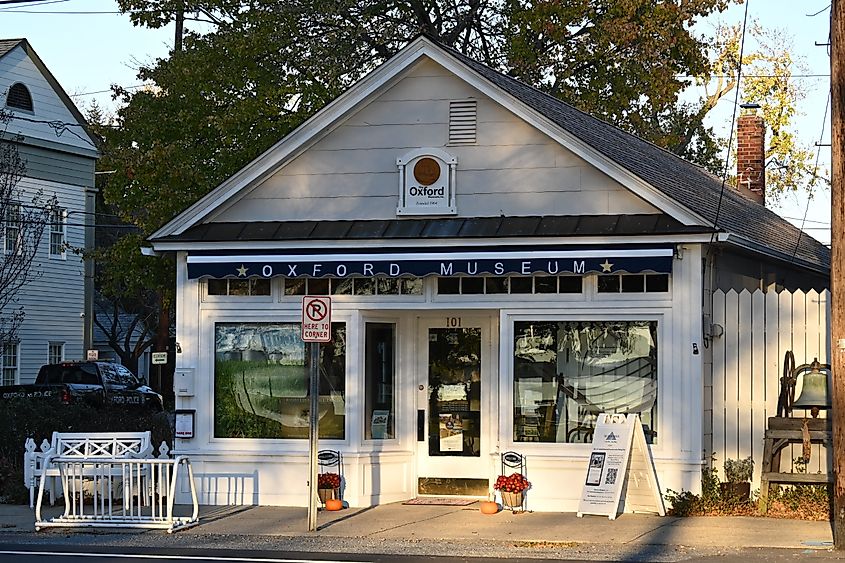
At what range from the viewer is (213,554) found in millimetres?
12688

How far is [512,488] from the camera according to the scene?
1566 cm

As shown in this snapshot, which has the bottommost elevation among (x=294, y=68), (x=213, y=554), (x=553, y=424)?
(x=213, y=554)

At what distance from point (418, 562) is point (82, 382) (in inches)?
862

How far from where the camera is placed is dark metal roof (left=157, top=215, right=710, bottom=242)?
15688mm

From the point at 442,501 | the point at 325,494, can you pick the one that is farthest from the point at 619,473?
the point at 325,494

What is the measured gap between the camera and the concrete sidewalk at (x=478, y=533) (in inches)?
516

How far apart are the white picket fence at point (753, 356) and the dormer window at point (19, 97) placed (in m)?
23.0

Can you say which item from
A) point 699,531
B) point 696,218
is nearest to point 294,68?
point 696,218

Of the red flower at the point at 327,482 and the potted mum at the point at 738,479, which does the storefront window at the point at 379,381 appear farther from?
the potted mum at the point at 738,479

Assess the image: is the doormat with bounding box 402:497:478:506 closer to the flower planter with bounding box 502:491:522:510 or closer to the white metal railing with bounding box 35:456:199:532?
the flower planter with bounding box 502:491:522:510

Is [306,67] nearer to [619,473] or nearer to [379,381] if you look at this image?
[379,381]

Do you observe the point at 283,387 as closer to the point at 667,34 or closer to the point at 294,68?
the point at 294,68

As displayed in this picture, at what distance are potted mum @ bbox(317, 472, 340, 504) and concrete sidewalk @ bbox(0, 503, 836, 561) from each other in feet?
1.32

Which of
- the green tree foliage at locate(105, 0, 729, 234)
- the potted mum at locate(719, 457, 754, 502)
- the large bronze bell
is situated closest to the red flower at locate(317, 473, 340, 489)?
the potted mum at locate(719, 457, 754, 502)
